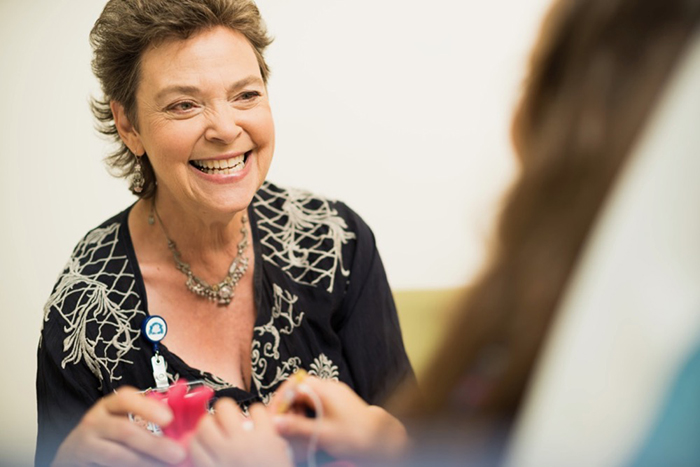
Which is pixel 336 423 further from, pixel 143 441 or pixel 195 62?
pixel 195 62

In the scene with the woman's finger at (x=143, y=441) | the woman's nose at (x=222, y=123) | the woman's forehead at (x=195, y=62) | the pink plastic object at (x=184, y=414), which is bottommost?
the woman's finger at (x=143, y=441)

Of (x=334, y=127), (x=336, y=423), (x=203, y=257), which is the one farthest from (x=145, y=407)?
(x=334, y=127)

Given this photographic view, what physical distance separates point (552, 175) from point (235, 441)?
12.3 inches

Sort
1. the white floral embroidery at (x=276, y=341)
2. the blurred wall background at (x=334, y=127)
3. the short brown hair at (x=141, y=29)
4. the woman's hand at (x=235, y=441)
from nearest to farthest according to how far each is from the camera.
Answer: the woman's hand at (x=235, y=441)
the short brown hair at (x=141, y=29)
the white floral embroidery at (x=276, y=341)
the blurred wall background at (x=334, y=127)

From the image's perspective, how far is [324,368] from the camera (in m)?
1.04

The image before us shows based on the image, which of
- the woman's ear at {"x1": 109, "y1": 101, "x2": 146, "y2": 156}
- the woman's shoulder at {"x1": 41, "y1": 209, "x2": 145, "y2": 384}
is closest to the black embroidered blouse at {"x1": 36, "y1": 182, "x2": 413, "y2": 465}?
the woman's shoulder at {"x1": 41, "y1": 209, "x2": 145, "y2": 384}

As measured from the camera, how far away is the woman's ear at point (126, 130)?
982 mm

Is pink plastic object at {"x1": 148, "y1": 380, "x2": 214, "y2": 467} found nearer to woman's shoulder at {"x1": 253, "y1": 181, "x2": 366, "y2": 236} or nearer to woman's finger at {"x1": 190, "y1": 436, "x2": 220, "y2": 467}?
woman's finger at {"x1": 190, "y1": 436, "x2": 220, "y2": 467}

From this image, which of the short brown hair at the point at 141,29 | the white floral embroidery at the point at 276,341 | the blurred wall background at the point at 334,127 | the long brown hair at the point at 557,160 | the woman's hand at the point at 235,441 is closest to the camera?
the long brown hair at the point at 557,160

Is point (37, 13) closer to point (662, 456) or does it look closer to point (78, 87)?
point (78, 87)

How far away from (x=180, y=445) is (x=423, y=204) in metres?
0.90

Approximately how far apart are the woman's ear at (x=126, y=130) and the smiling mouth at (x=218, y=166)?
0.09 m

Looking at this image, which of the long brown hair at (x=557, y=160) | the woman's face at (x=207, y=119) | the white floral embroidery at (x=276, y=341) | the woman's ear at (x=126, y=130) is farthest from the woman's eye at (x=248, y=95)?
the long brown hair at (x=557, y=160)

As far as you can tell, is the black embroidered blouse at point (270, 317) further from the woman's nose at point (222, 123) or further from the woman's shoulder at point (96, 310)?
the woman's nose at point (222, 123)
